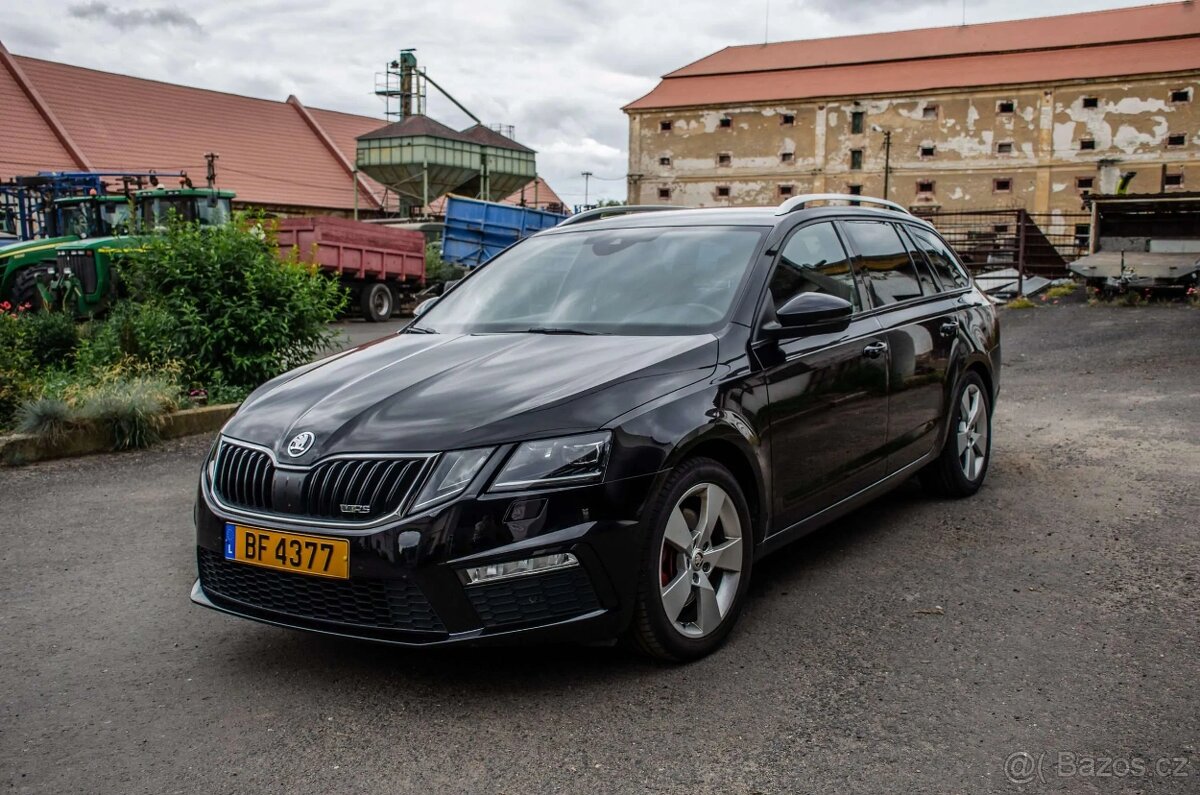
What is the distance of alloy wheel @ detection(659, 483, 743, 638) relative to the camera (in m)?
3.58

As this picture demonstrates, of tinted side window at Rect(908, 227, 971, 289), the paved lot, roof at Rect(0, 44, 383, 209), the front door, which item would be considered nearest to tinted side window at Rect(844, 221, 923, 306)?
the front door

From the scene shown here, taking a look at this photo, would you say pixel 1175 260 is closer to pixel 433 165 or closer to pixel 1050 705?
pixel 1050 705

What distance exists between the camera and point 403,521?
3184 mm

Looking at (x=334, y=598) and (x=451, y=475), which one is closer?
(x=451, y=475)

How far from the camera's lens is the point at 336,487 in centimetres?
330

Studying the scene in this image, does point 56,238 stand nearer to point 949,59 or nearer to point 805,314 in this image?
point 805,314

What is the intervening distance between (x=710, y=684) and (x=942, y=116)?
54.1m

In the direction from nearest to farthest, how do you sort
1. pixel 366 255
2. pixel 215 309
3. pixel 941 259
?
pixel 941 259 → pixel 215 309 → pixel 366 255

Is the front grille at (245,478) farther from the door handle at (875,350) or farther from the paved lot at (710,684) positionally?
the door handle at (875,350)

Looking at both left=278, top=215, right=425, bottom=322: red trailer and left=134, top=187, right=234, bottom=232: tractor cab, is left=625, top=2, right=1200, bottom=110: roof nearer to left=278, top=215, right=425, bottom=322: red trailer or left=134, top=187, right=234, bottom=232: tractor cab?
left=278, top=215, right=425, bottom=322: red trailer

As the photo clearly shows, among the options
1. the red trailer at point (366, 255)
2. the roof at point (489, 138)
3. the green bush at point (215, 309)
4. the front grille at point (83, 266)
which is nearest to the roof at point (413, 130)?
the roof at point (489, 138)

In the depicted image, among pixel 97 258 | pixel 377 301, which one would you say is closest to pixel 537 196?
pixel 377 301

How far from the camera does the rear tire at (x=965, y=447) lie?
19.2 ft

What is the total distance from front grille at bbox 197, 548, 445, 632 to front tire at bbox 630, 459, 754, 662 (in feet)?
2.31
